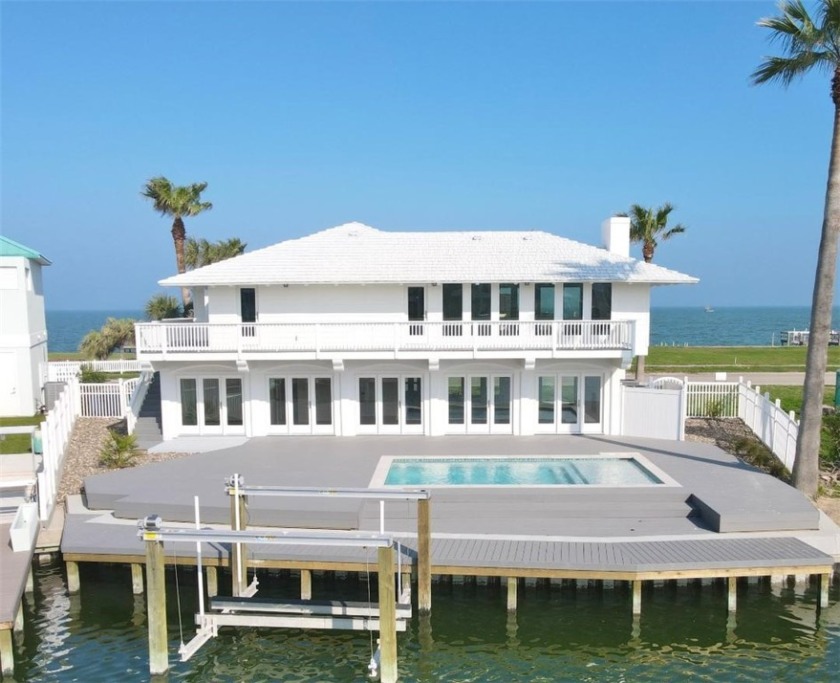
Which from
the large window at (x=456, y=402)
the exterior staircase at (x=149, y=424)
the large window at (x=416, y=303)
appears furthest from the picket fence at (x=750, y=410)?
the exterior staircase at (x=149, y=424)

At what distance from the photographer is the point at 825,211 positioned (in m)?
16.2

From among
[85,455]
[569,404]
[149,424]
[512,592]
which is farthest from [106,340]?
[512,592]

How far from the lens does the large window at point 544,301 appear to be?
2262 cm

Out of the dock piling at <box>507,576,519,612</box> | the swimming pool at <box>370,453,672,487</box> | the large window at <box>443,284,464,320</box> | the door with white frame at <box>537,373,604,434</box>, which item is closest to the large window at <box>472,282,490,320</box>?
the large window at <box>443,284,464,320</box>

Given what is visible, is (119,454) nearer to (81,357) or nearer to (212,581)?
(212,581)

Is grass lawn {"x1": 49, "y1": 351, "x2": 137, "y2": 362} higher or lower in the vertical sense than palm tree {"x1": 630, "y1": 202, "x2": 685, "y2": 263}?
lower

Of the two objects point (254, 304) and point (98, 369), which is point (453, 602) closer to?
point (254, 304)

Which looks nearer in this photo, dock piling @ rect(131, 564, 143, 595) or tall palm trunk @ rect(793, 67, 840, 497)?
dock piling @ rect(131, 564, 143, 595)

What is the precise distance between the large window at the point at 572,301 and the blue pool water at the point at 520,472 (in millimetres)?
5569

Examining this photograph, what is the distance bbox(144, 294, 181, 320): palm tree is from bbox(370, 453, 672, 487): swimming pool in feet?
74.4

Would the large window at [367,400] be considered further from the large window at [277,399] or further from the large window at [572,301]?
the large window at [572,301]

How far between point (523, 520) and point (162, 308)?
1128 inches

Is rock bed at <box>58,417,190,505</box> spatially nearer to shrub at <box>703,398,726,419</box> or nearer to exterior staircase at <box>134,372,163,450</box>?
exterior staircase at <box>134,372,163,450</box>

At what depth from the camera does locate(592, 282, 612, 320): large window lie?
22516mm
